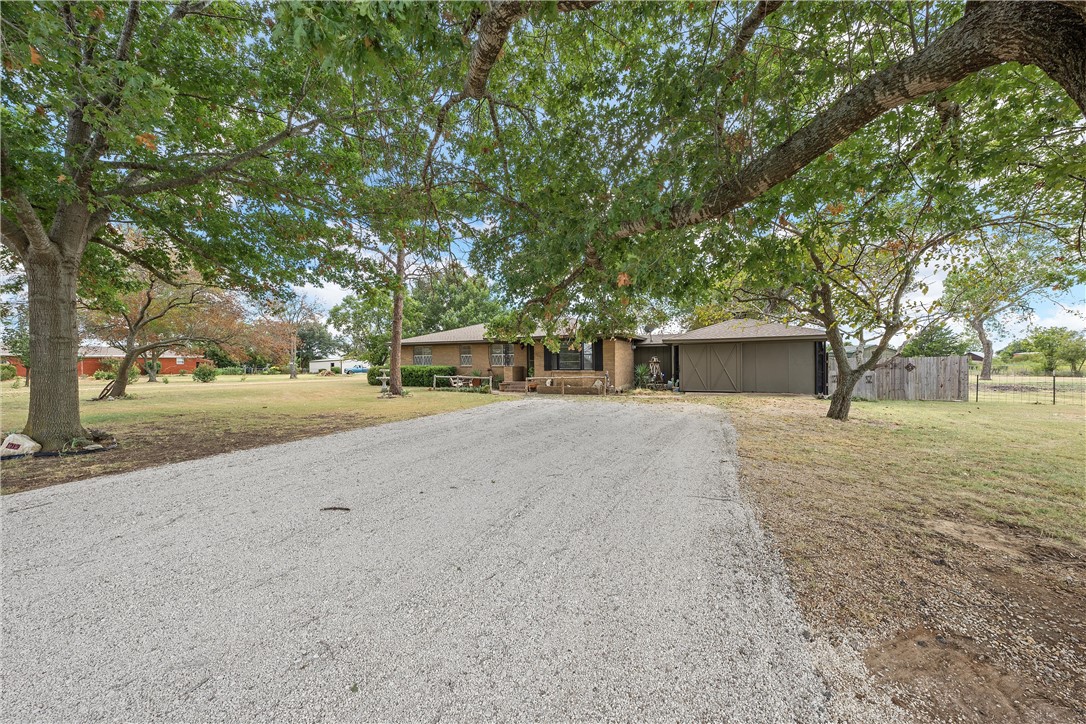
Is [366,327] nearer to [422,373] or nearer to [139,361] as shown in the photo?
[422,373]

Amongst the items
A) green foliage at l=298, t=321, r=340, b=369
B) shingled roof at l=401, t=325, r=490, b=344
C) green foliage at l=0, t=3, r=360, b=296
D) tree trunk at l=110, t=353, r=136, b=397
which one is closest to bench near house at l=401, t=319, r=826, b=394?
shingled roof at l=401, t=325, r=490, b=344

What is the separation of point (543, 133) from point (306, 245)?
187 inches

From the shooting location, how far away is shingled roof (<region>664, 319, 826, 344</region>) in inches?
618

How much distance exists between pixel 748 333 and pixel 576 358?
24.1ft

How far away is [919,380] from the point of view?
13.8 meters

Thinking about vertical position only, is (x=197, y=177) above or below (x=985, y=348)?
above

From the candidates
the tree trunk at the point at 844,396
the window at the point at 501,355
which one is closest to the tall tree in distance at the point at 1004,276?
the tree trunk at the point at 844,396

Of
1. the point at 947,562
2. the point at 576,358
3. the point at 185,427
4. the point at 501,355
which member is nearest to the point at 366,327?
the point at 501,355

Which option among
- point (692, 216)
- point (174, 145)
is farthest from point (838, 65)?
point (174, 145)

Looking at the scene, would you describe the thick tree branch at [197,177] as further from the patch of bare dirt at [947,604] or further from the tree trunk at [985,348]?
the tree trunk at [985,348]

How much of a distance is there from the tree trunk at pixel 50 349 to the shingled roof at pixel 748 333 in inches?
674

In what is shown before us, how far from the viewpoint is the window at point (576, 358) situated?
17.6m

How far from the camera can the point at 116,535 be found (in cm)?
290

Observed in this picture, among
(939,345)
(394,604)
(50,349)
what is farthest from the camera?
(939,345)
